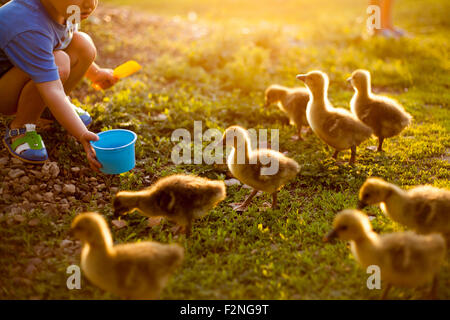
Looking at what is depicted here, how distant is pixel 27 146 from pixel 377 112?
4.48 metres

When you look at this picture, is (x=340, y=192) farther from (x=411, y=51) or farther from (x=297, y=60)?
(x=411, y=51)

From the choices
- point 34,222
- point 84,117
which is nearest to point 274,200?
point 34,222

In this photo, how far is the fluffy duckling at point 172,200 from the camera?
152 inches

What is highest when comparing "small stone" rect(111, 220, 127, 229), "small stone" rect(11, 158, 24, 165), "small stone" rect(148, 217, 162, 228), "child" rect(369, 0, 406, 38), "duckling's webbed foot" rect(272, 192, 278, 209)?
"child" rect(369, 0, 406, 38)

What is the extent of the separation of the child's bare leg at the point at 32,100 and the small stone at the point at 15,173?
0.55 m

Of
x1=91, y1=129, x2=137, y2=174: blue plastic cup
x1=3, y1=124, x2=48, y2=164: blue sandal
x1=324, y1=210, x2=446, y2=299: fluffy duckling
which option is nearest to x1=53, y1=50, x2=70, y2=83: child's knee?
x1=3, y1=124, x2=48, y2=164: blue sandal

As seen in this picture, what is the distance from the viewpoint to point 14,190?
424 cm

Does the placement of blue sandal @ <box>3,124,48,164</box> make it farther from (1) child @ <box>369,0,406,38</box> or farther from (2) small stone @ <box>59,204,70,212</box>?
(1) child @ <box>369,0,406,38</box>

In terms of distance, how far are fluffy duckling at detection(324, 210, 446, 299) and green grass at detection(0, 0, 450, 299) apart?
31 centimetres

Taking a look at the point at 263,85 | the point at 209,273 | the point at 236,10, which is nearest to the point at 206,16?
the point at 236,10

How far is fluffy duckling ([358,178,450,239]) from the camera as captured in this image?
137 inches

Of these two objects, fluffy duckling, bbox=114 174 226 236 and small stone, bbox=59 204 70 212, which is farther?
small stone, bbox=59 204 70 212

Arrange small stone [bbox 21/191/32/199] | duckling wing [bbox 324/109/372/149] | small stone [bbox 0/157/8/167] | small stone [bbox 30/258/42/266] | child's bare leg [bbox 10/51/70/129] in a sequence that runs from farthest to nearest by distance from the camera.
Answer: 1. duckling wing [bbox 324/109/372/149]
2. small stone [bbox 0/157/8/167]
3. child's bare leg [bbox 10/51/70/129]
4. small stone [bbox 21/191/32/199]
5. small stone [bbox 30/258/42/266]

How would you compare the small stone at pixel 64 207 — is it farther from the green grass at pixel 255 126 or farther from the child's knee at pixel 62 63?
the child's knee at pixel 62 63
